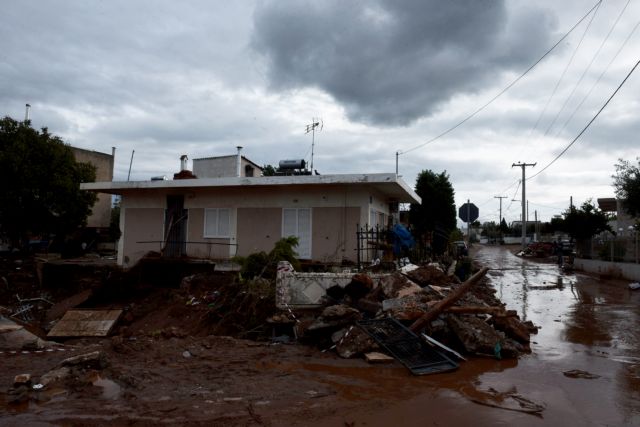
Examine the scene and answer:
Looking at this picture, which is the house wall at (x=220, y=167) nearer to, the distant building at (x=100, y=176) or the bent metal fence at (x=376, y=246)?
the bent metal fence at (x=376, y=246)

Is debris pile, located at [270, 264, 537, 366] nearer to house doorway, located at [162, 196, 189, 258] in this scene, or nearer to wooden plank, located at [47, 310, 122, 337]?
wooden plank, located at [47, 310, 122, 337]

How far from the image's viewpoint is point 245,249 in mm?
15383

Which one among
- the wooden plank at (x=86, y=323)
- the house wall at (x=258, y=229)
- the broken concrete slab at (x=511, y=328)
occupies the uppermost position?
the house wall at (x=258, y=229)

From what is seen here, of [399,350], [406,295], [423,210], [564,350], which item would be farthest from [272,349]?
[423,210]

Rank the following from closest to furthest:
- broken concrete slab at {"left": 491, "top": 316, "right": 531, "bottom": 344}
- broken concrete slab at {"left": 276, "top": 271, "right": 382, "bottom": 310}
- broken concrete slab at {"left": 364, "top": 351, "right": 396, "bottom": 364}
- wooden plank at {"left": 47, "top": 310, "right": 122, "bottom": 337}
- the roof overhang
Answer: broken concrete slab at {"left": 364, "top": 351, "right": 396, "bottom": 364} < broken concrete slab at {"left": 491, "top": 316, "right": 531, "bottom": 344} < broken concrete slab at {"left": 276, "top": 271, "right": 382, "bottom": 310} < wooden plank at {"left": 47, "top": 310, "right": 122, "bottom": 337} < the roof overhang

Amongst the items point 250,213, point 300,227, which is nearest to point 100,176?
point 250,213

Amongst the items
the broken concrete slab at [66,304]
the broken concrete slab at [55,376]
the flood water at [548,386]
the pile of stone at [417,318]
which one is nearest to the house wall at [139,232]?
the broken concrete slab at [66,304]

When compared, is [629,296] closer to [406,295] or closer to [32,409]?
[406,295]

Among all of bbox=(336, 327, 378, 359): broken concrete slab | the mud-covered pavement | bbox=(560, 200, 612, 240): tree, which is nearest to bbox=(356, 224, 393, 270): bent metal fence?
bbox=(336, 327, 378, 359): broken concrete slab

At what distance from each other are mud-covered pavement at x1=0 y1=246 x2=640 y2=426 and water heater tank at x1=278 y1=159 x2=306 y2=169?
906cm

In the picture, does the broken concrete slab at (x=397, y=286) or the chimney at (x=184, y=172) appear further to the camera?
the chimney at (x=184, y=172)

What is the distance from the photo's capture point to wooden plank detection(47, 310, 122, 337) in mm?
11984

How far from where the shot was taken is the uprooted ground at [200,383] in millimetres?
4645

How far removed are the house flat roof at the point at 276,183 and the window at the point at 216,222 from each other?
3.48 ft
